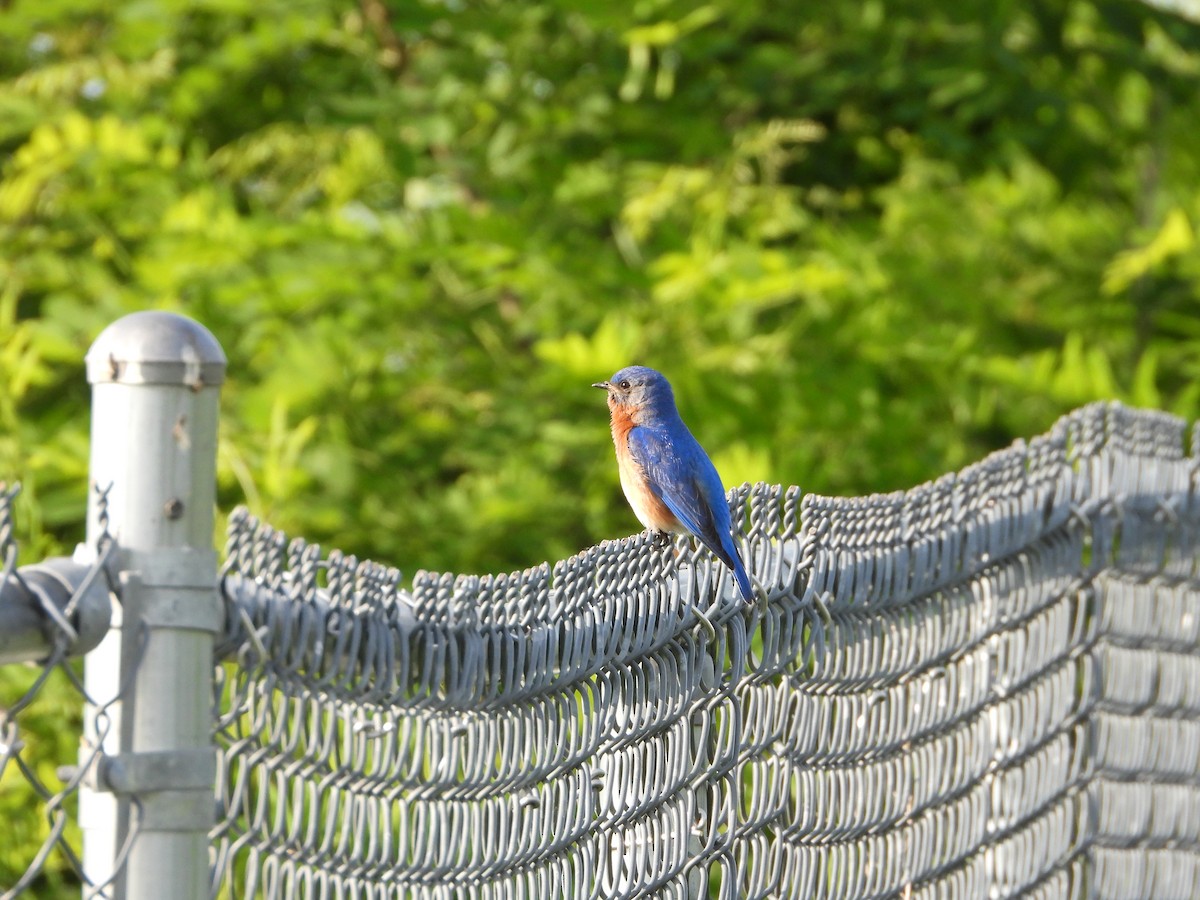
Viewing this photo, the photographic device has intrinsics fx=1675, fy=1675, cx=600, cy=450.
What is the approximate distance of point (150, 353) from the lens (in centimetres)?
151

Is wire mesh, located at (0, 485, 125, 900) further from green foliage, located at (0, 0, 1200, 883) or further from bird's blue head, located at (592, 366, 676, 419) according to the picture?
bird's blue head, located at (592, 366, 676, 419)

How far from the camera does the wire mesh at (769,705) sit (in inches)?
66.8

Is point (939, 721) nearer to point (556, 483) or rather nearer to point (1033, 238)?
point (556, 483)

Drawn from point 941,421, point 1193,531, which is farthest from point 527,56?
point 1193,531

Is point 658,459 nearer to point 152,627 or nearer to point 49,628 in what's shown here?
point 152,627

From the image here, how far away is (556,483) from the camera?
6301 mm

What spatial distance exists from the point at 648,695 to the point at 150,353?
0.98 meters

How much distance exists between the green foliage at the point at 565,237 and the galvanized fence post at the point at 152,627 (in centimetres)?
365

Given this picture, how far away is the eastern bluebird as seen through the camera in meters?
3.30

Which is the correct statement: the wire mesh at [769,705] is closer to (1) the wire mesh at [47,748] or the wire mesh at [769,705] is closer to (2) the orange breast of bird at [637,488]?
(1) the wire mesh at [47,748]

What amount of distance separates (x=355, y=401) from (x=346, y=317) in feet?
1.00

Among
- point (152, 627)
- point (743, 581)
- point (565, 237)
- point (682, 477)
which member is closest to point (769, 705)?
point (743, 581)

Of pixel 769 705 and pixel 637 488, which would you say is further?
pixel 637 488

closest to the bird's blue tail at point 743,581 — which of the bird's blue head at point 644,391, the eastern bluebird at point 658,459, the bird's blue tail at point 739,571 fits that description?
the bird's blue tail at point 739,571
